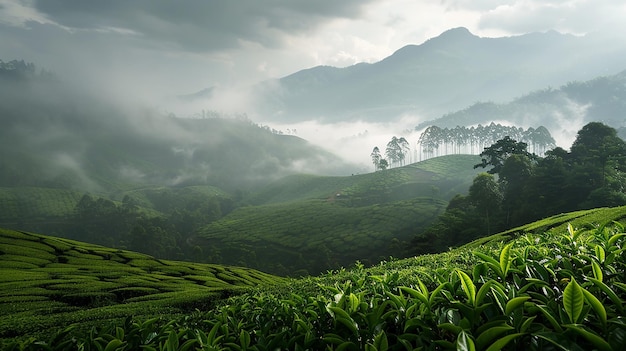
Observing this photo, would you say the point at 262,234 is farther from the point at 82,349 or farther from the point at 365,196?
the point at 82,349

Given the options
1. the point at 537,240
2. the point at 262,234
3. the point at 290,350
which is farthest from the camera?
the point at 262,234

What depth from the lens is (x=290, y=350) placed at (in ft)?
8.17

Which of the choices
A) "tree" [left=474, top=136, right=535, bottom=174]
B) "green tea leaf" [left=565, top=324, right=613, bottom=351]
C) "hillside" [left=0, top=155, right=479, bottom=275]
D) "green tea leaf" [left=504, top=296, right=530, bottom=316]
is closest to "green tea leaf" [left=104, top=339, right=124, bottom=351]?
"green tea leaf" [left=504, top=296, right=530, bottom=316]

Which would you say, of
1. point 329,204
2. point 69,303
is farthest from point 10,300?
point 329,204

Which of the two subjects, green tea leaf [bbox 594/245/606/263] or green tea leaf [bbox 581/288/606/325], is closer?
green tea leaf [bbox 581/288/606/325]

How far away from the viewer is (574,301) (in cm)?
175

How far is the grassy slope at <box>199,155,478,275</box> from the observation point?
69.7m

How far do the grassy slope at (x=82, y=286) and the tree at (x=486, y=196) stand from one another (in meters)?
37.4

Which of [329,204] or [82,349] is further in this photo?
[329,204]

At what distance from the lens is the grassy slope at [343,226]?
229ft

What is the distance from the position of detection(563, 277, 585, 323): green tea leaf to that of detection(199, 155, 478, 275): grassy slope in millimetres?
53433

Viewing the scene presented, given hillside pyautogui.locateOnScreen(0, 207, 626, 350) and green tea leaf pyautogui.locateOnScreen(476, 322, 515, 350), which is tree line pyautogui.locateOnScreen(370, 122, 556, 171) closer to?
hillside pyautogui.locateOnScreen(0, 207, 626, 350)

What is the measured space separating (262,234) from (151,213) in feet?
212

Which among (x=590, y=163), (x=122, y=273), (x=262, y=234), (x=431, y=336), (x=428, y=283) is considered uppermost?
(x=590, y=163)
